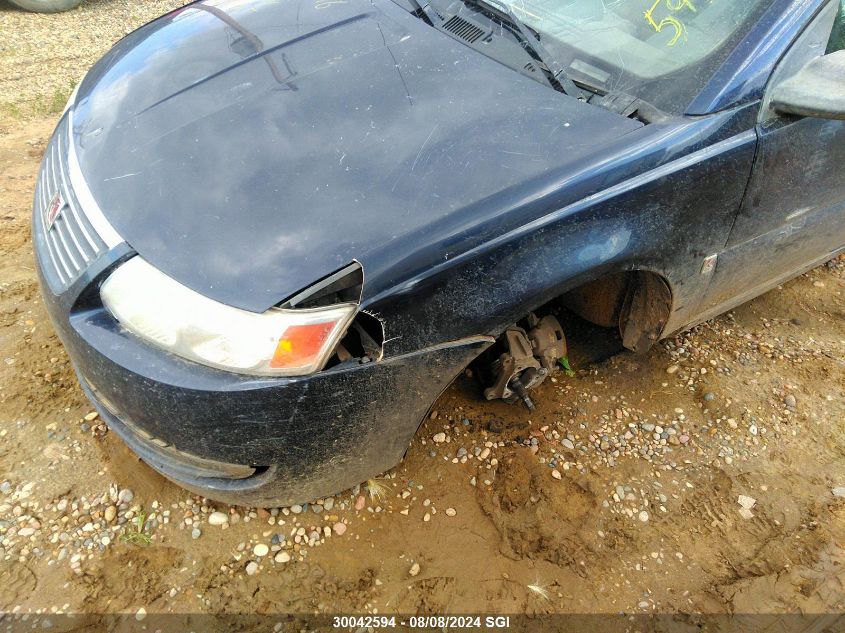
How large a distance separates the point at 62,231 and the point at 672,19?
216 centimetres

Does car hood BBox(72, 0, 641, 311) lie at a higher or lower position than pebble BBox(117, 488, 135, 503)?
higher

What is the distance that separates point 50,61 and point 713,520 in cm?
544

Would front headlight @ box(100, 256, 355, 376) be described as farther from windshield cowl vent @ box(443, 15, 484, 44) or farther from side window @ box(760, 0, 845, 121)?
side window @ box(760, 0, 845, 121)

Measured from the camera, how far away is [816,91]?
195 cm

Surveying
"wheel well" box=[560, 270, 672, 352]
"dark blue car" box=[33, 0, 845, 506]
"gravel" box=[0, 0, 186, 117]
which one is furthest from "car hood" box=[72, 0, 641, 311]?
"gravel" box=[0, 0, 186, 117]

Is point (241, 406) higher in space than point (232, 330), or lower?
lower

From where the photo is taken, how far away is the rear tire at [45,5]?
5.48 meters

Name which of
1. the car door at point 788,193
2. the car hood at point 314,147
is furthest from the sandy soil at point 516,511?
the car hood at point 314,147

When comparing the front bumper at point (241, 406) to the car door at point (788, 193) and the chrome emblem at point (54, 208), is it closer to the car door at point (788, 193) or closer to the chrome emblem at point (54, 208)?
the chrome emblem at point (54, 208)

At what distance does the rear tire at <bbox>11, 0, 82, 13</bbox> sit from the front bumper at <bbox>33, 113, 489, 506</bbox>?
4631 mm

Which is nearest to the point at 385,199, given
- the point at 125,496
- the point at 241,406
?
the point at 241,406

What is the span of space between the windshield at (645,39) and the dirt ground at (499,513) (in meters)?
1.28

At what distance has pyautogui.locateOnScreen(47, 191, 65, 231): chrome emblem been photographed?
2.07 metres

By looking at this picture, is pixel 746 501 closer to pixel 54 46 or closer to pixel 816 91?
pixel 816 91
